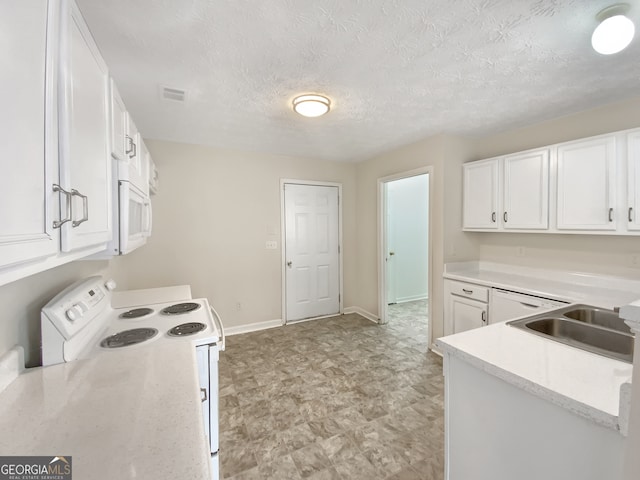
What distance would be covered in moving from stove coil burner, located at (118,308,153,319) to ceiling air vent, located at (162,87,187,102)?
1.62 m

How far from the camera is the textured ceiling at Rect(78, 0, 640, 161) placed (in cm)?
134

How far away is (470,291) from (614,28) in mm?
2122

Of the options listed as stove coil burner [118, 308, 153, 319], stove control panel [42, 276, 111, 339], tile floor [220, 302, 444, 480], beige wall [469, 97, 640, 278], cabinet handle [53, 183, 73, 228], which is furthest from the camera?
beige wall [469, 97, 640, 278]

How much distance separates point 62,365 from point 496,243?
148 inches

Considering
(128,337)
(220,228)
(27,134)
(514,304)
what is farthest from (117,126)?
(514,304)

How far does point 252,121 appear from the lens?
2689mm

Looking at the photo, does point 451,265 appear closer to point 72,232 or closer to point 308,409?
point 308,409

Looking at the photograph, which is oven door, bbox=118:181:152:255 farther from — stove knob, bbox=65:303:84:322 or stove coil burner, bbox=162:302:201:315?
stove coil burner, bbox=162:302:201:315

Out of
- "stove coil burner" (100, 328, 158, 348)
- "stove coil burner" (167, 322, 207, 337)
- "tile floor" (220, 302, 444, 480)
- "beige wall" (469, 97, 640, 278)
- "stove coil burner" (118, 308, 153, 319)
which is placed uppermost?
"beige wall" (469, 97, 640, 278)

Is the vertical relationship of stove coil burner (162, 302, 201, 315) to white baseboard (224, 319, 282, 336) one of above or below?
above

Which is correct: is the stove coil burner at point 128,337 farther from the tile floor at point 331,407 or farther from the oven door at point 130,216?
the tile floor at point 331,407

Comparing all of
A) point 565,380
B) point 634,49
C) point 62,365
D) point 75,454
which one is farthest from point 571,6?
point 62,365

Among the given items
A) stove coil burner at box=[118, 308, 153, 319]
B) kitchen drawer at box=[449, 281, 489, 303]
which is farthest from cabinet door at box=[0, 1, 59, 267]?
kitchen drawer at box=[449, 281, 489, 303]

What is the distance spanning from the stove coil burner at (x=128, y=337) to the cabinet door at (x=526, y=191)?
317 centimetres
